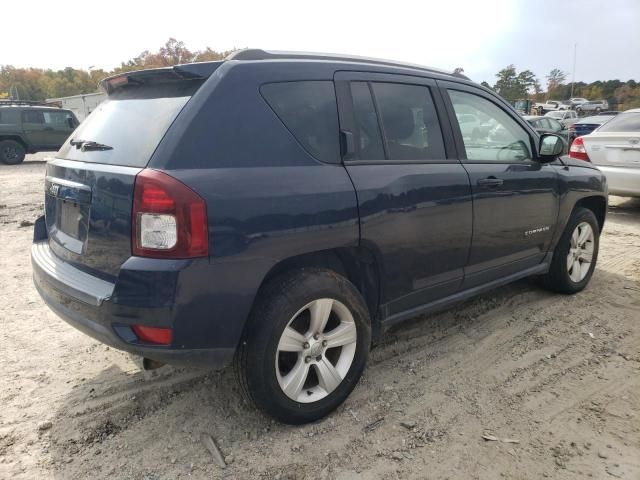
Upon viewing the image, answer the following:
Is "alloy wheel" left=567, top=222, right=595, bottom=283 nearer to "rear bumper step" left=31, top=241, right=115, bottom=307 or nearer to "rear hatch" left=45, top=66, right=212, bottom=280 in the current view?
"rear hatch" left=45, top=66, right=212, bottom=280

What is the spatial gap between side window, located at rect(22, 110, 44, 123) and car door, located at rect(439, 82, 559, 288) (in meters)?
16.6

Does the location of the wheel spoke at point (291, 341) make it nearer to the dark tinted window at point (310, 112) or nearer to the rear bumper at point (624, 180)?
the dark tinted window at point (310, 112)

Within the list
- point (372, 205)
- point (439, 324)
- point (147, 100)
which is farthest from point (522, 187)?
point (147, 100)

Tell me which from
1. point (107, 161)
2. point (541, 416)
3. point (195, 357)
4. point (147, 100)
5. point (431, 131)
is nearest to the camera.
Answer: point (195, 357)

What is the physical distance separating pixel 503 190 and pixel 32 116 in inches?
666

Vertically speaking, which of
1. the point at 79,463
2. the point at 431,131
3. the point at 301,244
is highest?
the point at 431,131

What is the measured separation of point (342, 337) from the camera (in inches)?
103

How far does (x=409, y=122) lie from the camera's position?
9.93ft

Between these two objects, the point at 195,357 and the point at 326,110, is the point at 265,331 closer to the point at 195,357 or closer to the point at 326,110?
the point at 195,357

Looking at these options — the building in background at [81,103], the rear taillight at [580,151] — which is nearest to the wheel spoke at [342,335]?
the rear taillight at [580,151]

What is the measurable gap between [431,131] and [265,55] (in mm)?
1204

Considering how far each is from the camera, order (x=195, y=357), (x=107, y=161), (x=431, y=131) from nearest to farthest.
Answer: (x=195, y=357)
(x=107, y=161)
(x=431, y=131)

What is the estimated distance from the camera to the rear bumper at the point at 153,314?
204 cm

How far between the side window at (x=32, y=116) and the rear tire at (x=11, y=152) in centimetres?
89
